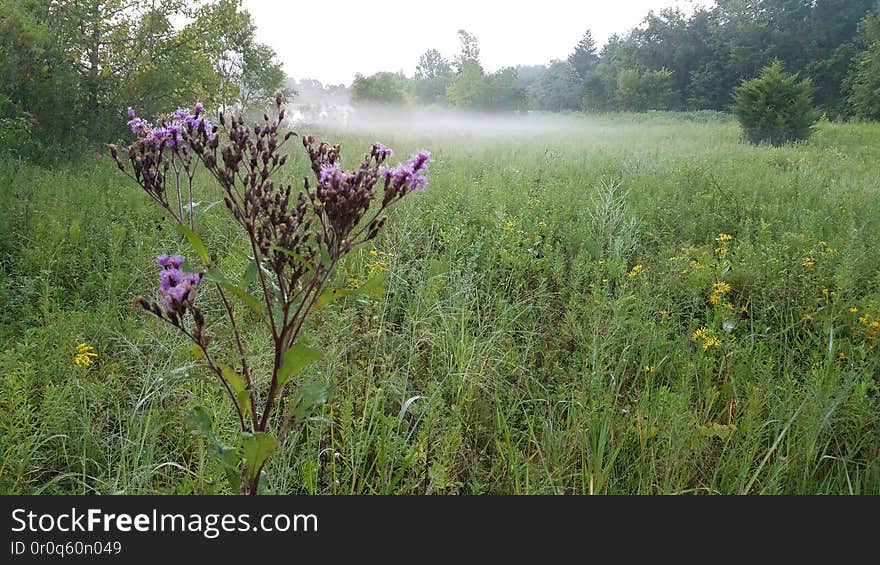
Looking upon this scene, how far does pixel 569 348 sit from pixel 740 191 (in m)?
4.32

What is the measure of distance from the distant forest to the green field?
1284 millimetres

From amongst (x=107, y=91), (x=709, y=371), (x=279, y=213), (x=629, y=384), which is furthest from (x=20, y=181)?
(x=709, y=371)

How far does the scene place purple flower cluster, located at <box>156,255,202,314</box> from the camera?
1178mm

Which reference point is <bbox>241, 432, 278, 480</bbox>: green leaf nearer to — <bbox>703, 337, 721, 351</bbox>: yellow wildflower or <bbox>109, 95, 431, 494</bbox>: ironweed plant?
<bbox>109, 95, 431, 494</bbox>: ironweed plant

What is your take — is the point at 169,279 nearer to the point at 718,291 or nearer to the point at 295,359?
the point at 295,359

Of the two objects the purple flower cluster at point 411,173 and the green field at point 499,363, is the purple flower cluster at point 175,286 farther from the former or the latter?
the purple flower cluster at point 411,173

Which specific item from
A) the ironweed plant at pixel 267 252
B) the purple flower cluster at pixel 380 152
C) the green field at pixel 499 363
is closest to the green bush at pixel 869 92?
the green field at pixel 499 363

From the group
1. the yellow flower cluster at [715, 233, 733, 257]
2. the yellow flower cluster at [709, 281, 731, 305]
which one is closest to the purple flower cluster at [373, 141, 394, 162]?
the yellow flower cluster at [709, 281, 731, 305]

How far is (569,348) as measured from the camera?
277cm

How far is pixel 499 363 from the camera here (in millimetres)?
2545

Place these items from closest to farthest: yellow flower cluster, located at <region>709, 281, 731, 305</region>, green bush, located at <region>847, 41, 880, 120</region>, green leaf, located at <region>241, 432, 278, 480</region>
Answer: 1. green leaf, located at <region>241, 432, 278, 480</region>
2. yellow flower cluster, located at <region>709, 281, 731, 305</region>
3. green bush, located at <region>847, 41, 880, 120</region>

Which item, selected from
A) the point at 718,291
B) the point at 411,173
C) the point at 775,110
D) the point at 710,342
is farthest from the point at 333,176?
the point at 775,110

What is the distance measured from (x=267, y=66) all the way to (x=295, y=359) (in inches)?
708

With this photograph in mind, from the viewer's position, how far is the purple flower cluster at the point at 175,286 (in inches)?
46.4
